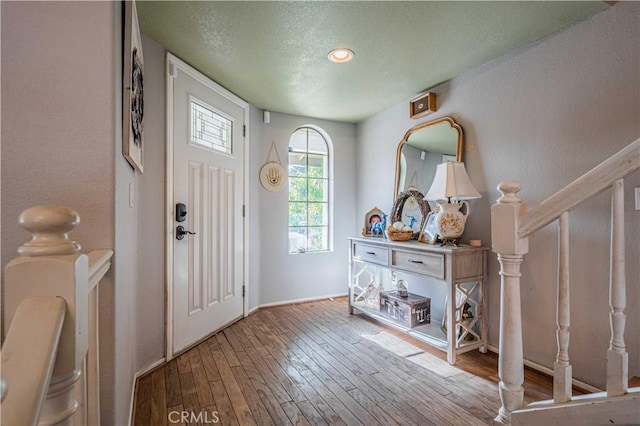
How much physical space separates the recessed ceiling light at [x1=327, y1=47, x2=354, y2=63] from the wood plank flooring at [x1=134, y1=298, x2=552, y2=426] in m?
2.22

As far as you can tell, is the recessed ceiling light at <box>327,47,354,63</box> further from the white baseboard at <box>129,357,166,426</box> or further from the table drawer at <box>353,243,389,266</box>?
the white baseboard at <box>129,357,166,426</box>

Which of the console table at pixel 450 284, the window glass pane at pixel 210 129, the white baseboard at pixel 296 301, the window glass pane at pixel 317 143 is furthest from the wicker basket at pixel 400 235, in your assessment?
the window glass pane at pixel 210 129

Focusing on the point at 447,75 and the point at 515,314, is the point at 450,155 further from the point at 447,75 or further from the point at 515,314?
the point at 515,314

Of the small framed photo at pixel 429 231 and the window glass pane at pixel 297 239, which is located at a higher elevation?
the small framed photo at pixel 429 231

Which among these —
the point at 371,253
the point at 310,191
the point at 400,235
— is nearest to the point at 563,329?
the point at 400,235

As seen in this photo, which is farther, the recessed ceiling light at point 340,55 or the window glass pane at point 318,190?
the window glass pane at point 318,190

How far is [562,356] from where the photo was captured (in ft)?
3.06

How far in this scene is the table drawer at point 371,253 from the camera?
9.13 ft

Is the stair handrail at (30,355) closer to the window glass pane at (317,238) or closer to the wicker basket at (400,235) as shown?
the wicker basket at (400,235)

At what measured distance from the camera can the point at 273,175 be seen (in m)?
3.46

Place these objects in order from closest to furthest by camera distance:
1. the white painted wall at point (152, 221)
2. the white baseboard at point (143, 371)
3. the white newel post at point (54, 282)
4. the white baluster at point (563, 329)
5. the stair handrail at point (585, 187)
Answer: the white newel post at point (54, 282) < the stair handrail at point (585, 187) < the white baluster at point (563, 329) < the white baseboard at point (143, 371) < the white painted wall at point (152, 221)

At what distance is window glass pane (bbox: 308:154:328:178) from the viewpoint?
3.78m

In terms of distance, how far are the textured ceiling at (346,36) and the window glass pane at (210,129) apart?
11.9 inches

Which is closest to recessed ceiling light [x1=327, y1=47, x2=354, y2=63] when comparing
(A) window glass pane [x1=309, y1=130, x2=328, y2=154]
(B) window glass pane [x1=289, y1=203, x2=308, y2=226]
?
(A) window glass pane [x1=309, y1=130, x2=328, y2=154]
